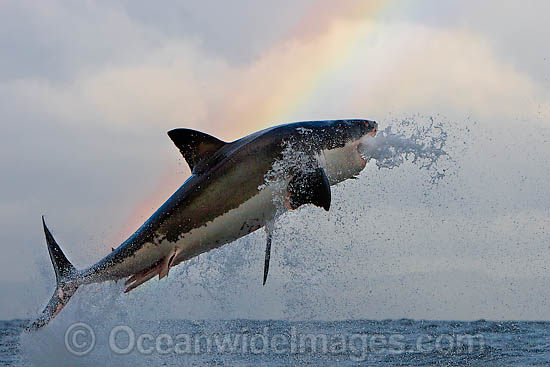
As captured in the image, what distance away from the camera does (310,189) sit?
7.51m

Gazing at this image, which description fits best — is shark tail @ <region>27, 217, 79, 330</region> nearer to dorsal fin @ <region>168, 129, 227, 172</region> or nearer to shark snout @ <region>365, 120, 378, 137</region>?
dorsal fin @ <region>168, 129, 227, 172</region>

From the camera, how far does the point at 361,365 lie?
19547mm

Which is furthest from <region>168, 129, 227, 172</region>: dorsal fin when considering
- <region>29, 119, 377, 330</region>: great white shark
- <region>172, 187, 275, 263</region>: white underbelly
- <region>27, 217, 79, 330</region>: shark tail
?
<region>27, 217, 79, 330</region>: shark tail

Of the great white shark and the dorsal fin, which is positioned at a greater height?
the dorsal fin

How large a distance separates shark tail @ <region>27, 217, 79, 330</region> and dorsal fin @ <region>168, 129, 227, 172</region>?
9.09 feet

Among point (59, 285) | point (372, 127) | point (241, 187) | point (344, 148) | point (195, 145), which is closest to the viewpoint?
point (241, 187)

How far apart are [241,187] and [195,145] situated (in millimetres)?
1100

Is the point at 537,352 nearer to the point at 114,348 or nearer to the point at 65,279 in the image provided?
the point at 114,348

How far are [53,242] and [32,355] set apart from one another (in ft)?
13.7

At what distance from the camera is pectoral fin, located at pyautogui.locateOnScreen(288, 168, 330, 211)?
7418 millimetres

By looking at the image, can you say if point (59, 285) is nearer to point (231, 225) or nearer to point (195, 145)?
point (195, 145)

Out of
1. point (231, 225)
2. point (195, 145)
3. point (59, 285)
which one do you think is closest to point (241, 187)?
point (231, 225)

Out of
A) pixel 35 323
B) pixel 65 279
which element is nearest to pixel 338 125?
pixel 65 279

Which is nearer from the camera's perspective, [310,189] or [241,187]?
[310,189]
